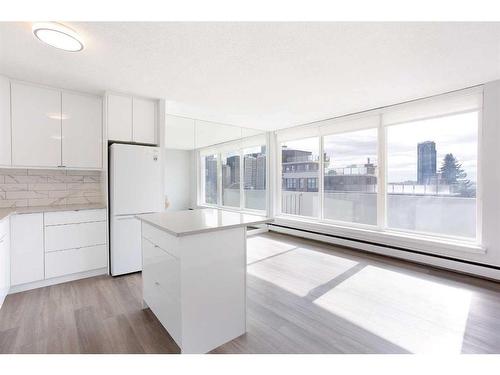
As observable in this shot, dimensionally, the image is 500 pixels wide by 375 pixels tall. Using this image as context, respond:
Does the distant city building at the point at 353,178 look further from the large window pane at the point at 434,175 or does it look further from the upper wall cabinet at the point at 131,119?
the upper wall cabinet at the point at 131,119

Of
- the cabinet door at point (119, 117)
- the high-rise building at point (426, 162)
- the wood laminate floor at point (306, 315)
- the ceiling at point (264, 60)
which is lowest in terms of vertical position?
the wood laminate floor at point (306, 315)

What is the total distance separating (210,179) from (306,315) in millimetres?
3821

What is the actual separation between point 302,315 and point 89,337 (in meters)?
1.75

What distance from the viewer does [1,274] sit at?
226 cm

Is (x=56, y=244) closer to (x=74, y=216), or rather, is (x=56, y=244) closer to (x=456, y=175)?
(x=74, y=216)

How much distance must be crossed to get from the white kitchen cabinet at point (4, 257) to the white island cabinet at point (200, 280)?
4.89 feet

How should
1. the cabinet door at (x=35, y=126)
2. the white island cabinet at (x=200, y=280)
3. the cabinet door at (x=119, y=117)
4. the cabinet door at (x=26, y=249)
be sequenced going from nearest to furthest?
the white island cabinet at (x=200, y=280) → the cabinet door at (x=26, y=249) → the cabinet door at (x=35, y=126) → the cabinet door at (x=119, y=117)

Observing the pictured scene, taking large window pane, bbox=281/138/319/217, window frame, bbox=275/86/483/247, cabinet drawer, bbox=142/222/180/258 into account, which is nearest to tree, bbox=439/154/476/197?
window frame, bbox=275/86/483/247

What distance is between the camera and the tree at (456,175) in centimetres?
329

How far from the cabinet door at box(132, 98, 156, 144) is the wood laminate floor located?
1891mm

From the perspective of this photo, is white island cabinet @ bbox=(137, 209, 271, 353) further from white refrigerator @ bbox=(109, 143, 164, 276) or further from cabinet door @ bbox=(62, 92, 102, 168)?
cabinet door @ bbox=(62, 92, 102, 168)

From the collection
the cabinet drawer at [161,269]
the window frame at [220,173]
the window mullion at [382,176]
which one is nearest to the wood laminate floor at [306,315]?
the cabinet drawer at [161,269]
